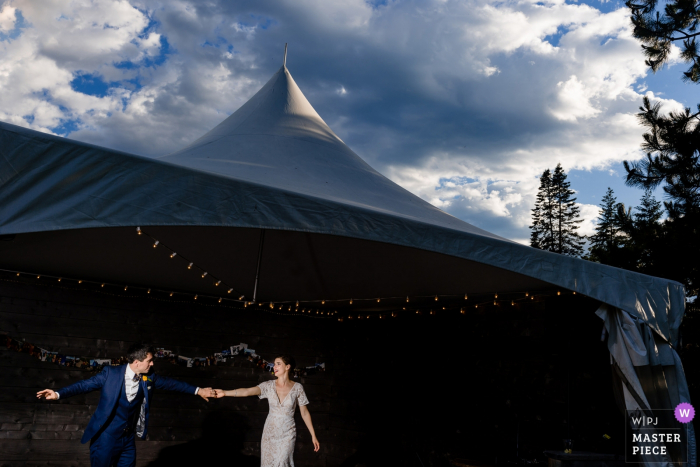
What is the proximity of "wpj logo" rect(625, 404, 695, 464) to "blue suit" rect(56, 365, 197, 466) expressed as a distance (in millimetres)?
3391

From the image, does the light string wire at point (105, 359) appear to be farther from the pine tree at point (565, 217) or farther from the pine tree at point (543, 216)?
the pine tree at point (543, 216)

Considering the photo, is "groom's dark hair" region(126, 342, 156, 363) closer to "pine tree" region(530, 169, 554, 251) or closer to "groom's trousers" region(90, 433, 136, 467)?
"groom's trousers" region(90, 433, 136, 467)

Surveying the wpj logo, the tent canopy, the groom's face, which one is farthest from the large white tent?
the groom's face

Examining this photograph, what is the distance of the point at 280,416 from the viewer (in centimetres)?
385

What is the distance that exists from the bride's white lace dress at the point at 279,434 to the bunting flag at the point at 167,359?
104 inches

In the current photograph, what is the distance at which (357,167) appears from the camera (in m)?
5.02

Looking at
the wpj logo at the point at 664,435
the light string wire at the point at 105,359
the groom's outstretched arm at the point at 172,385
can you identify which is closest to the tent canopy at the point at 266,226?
the wpj logo at the point at 664,435

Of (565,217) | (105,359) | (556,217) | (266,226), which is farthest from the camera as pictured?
(556,217)

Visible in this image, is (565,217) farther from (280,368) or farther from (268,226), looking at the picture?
(268,226)

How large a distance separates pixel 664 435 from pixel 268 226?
2.96 meters

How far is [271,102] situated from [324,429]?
4.38 metres

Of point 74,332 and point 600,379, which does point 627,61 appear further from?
point 74,332

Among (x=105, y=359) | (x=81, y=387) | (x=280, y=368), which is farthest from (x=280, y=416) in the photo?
(x=105, y=359)

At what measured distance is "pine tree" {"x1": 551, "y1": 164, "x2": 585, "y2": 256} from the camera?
30.0 metres
